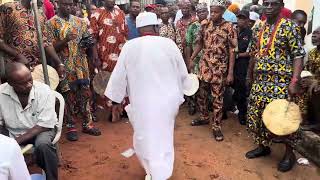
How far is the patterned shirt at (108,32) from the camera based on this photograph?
596 centimetres

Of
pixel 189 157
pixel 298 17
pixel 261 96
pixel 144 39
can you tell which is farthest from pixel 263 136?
pixel 298 17

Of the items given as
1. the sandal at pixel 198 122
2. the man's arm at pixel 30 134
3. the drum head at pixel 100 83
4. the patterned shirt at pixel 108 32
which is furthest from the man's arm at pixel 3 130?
the sandal at pixel 198 122

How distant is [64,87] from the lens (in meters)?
5.11

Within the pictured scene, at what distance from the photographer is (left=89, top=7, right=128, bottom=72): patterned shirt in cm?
596

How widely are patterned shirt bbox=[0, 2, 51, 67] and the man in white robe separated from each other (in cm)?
131

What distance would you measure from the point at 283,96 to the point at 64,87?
286 cm

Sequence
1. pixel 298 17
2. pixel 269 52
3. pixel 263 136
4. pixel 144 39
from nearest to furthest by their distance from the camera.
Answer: pixel 144 39 < pixel 269 52 < pixel 263 136 < pixel 298 17

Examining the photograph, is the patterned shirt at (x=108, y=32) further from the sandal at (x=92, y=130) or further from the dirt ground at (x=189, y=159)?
the dirt ground at (x=189, y=159)

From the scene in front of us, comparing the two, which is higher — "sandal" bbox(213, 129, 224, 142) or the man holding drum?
the man holding drum

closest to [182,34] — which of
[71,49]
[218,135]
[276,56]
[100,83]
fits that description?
[100,83]

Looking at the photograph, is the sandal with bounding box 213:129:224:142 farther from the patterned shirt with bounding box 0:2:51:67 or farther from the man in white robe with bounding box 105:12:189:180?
the patterned shirt with bounding box 0:2:51:67

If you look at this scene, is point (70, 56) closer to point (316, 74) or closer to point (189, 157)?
point (189, 157)

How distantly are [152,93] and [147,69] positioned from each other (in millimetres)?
247

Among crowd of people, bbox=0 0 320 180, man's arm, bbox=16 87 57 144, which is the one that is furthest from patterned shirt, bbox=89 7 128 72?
man's arm, bbox=16 87 57 144
